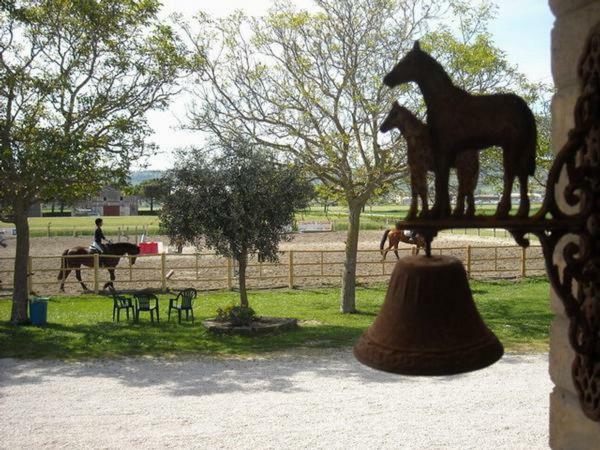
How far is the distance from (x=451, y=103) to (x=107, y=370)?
36.6ft

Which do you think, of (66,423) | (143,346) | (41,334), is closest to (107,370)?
(143,346)

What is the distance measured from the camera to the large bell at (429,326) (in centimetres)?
197

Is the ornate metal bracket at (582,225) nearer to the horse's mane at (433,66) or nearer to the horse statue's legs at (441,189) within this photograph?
the horse statue's legs at (441,189)

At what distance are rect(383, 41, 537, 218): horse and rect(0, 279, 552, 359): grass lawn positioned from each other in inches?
464

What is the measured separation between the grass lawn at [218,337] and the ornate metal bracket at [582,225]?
1180cm

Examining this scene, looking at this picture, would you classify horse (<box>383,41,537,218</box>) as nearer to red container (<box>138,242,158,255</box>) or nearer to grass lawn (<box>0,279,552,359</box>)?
grass lawn (<box>0,279,552,359</box>)

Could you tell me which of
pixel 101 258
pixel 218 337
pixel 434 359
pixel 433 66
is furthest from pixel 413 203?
pixel 101 258

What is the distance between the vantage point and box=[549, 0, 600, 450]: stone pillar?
6.75 feet

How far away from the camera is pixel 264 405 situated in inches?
368

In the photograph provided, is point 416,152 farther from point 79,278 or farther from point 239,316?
point 79,278

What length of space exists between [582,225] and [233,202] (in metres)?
14.1

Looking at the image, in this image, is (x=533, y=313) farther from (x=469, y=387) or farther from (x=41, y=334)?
(x=41, y=334)

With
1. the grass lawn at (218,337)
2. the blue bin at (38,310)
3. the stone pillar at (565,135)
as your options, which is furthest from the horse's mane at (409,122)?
the blue bin at (38,310)

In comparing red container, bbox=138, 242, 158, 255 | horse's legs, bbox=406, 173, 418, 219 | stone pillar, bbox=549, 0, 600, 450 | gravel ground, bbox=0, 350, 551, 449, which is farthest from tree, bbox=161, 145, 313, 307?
red container, bbox=138, 242, 158, 255
